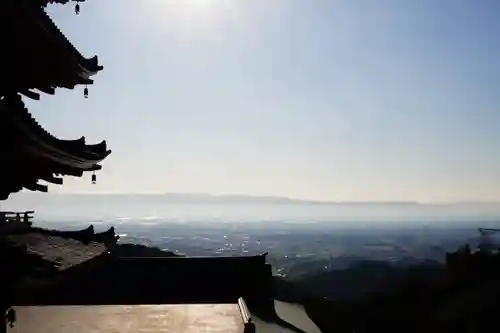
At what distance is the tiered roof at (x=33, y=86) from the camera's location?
18.7 feet

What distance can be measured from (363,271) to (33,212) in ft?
199

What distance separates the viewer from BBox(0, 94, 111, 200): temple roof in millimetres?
5660

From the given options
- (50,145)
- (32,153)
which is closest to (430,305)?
(50,145)

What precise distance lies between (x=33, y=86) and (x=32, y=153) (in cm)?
146

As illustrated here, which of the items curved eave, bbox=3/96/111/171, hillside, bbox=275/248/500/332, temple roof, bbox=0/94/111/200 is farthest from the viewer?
hillside, bbox=275/248/500/332

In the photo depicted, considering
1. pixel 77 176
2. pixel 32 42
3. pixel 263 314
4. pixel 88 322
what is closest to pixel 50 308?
pixel 88 322

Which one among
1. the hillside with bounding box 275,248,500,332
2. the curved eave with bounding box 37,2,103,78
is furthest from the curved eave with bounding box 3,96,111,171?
the hillside with bounding box 275,248,500,332

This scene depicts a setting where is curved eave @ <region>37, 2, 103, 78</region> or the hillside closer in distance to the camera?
curved eave @ <region>37, 2, 103, 78</region>

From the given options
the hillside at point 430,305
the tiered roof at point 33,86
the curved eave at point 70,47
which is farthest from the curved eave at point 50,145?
the hillside at point 430,305

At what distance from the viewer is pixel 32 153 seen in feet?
19.9

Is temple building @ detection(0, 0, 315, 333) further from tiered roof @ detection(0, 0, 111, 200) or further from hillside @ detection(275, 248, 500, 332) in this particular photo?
hillside @ detection(275, 248, 500, 332)

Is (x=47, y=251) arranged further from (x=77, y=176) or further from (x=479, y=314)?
(x=479, y=314)

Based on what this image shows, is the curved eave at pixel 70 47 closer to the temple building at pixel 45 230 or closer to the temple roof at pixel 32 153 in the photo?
the temple building at pixel 45 230

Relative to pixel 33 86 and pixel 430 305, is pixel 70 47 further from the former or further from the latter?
pixel 430 305
